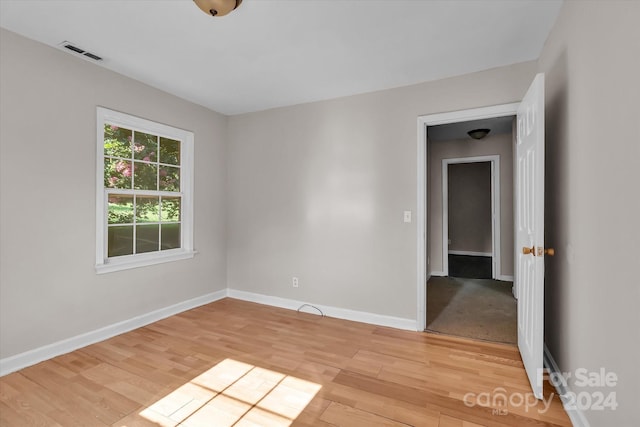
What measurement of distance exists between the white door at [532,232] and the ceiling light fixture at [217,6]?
2.02 m

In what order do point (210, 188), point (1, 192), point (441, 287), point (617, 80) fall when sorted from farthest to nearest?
point (441, 287) < point (210, 188) < point (1, 192) < point (617, 80)

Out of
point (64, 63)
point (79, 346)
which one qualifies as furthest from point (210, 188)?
point (79, 346)

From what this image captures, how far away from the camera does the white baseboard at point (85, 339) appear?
235cm

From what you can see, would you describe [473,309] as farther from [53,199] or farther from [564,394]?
[53,199]

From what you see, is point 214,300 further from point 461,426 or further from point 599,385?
point 599,385

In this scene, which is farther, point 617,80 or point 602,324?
point 602,324

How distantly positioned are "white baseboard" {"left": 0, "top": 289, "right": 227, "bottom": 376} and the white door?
3.62m

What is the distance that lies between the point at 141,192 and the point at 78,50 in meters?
1.41

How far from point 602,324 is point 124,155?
407 centimetres

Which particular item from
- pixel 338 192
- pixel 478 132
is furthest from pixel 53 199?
pixel 478 132

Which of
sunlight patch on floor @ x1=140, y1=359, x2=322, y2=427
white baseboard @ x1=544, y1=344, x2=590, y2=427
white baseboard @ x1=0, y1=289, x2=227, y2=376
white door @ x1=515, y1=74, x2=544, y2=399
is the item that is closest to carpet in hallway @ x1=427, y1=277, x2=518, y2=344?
white baseboard @ x1=544, y1=344, x2=590, y2=427

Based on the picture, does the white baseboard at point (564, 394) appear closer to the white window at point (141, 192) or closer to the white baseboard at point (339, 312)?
the white baseboard at point (339, 312)

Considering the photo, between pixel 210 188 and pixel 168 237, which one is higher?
pixel 210 188

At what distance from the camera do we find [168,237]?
3.74 metres
